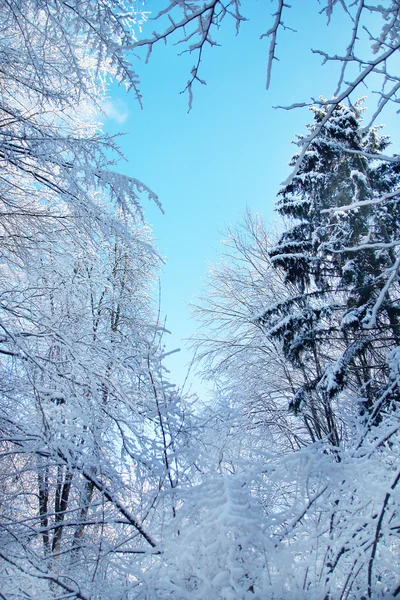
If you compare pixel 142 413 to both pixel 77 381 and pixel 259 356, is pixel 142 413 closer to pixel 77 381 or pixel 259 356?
pixel 77 381

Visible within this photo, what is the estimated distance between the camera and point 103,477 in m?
2.74

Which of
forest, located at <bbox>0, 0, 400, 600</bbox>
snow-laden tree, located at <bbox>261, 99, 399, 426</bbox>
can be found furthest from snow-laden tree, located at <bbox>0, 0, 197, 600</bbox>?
snow-laden tree, located at <bbox>261, 99, 399, 426</bbox>

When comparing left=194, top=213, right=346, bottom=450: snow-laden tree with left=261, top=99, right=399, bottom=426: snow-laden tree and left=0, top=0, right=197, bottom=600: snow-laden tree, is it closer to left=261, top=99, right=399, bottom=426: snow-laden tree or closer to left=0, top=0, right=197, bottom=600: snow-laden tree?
left=261, top=99, right=399, bottom=426: snow-laden tree

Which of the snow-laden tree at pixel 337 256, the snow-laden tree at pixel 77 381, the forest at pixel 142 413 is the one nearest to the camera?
the forest at pixel 142 413

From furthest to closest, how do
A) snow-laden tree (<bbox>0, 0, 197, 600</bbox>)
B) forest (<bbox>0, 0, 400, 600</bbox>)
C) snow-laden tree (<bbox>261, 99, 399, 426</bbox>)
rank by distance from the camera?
snow-laden tree (<bbox>261, 99, 399, 426</bbox>)
snow-laden tree (<bbox>0, 0, 197, 600</bbox>)
forest (<bbox>0, 0, 400, 600</bbox>)

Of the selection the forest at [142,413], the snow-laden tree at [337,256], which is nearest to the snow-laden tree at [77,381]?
the forest at [142,413]

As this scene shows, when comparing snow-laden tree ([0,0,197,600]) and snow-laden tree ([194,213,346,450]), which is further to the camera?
snow-laden tree ([194,213,346,450])

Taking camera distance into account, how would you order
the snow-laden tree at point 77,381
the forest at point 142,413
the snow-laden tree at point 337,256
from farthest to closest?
1. the snow-laden tree at point 337,256
2. the snow-laden tree at point 77,381
3. the forest at point 142,413

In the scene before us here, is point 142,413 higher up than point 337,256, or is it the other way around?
point 337,256

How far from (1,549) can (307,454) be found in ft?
6.65

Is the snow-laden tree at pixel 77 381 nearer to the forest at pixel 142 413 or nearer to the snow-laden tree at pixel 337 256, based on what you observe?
the forest at pixel 142 413

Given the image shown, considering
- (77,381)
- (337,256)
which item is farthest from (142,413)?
(337,256)

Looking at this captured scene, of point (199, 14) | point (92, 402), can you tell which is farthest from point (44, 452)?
point (199, 14)

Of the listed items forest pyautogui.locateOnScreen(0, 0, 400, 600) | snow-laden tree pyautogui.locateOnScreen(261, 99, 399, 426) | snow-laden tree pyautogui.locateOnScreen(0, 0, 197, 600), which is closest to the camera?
forest pyautogui.locateOnScreen(0, 0, 400, 600)
